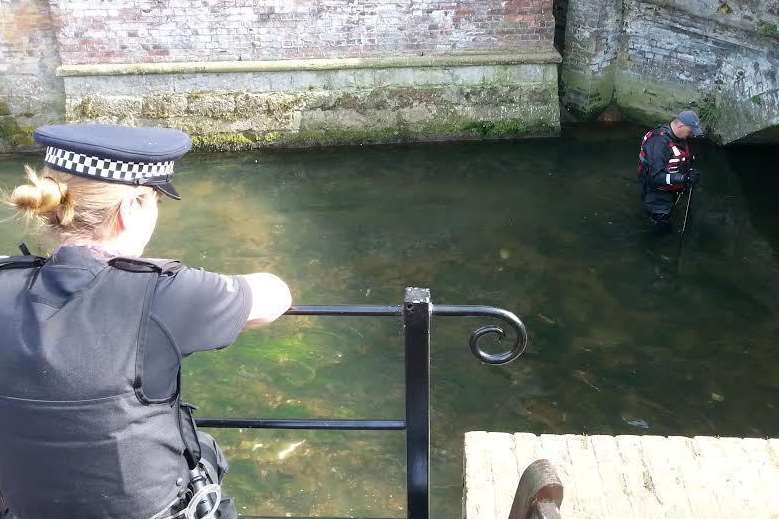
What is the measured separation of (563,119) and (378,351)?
5.69 metres

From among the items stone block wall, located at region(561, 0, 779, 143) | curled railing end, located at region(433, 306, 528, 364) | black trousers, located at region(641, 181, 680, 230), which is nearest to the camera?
curled railing end, located at region(433, 306, 528, 364)

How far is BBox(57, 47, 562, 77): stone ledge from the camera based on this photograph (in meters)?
10.0

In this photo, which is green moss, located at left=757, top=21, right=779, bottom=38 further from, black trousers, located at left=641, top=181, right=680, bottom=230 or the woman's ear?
the woman's ear

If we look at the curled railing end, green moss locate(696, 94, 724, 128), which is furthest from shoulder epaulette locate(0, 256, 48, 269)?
green moss locate(696, 94, 724, 128)

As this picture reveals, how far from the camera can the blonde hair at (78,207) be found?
183 cm

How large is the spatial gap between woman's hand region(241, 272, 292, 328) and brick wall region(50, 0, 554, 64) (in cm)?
843

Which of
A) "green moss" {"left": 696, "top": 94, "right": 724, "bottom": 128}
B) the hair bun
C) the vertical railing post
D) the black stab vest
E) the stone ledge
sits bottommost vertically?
"green moss" {"left": 696, "top": 94, "right": 724, "bottom": 128}

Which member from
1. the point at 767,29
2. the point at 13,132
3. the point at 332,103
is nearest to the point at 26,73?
the point at 13,132

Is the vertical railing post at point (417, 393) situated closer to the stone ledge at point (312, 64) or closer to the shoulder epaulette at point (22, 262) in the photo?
the shoulder epaulette at point (22, 262)

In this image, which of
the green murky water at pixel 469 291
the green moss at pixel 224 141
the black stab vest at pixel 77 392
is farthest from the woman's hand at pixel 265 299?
the green moss at pixel 224 141

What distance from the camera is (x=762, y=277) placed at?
784 centimetres

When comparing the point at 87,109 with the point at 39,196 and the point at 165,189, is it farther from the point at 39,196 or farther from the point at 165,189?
the point at 39,196

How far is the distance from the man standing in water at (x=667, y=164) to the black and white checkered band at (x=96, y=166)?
699cm

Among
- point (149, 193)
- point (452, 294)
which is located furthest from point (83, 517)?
point (452, 294)
